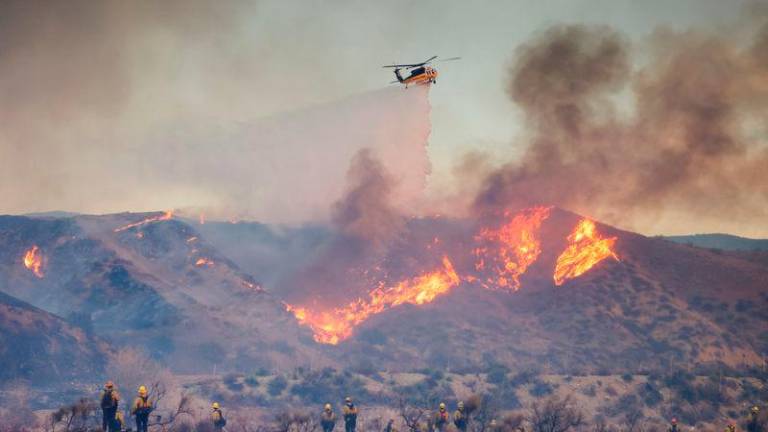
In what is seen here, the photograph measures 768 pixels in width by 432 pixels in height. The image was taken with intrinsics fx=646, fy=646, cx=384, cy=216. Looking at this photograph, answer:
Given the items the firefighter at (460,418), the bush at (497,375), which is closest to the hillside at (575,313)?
the bush at (497,375)

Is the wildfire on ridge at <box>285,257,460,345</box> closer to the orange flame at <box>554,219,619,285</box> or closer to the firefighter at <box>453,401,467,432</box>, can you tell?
the orange flame at <box>554,219,619,285</box>

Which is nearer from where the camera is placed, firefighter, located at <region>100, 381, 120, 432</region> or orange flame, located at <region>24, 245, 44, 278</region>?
firefighter, located at <region>100, 381, 120, 432</region>

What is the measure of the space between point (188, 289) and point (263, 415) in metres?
62.4

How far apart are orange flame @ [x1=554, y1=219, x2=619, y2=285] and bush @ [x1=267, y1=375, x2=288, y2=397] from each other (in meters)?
74.1

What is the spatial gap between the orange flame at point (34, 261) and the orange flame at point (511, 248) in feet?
296

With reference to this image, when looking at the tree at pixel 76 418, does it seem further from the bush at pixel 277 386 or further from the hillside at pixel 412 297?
the hillside at pixel 412 297

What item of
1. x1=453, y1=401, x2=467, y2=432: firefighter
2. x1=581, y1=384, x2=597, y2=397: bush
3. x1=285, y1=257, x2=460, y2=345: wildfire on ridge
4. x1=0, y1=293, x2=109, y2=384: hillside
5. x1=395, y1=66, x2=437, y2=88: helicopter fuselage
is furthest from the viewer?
x1=285, y1=257, x2=460, y2=345: wildfire on ridge

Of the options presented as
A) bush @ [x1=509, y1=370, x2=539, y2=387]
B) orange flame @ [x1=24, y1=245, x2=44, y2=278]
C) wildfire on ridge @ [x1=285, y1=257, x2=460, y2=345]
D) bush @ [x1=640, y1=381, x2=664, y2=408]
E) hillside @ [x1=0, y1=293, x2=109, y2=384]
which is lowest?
bush @ [x1=640, y1=381, x2=664, y2=408]

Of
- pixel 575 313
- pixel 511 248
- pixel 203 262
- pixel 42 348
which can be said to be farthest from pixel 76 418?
pixel 511 248

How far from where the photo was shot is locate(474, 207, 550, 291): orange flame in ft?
474

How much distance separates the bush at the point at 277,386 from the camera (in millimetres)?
79500

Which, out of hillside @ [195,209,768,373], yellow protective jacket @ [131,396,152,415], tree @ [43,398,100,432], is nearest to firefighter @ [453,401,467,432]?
yellow protective jacket @ [131,396,152,415]

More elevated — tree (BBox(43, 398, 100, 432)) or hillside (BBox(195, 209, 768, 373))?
hillside (BBox(195, 209, 768, 373))

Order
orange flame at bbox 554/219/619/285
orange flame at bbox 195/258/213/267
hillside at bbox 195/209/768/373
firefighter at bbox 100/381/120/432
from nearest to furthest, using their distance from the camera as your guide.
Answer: firefighter at bbox 100/381/120/432 → hillside at bbox 195/209/768/373 → orange flame at bbox 195/258/213/267 → orange flame at bbox 554/219/619/285
